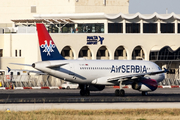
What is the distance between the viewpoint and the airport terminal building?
3113 inches

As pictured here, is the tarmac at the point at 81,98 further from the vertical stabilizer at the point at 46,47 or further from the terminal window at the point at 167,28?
the terminal window at the point at 167,28

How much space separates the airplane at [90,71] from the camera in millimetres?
42000

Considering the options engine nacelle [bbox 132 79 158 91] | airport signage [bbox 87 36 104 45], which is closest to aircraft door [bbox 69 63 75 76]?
engine nacelle [bbox 132 79 158 91]

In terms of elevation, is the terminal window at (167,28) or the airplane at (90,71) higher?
the terminal window at (167,28)

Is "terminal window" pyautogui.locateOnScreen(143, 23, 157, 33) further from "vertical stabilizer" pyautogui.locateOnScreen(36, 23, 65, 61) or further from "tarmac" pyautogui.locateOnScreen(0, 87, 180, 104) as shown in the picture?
"vertical stabilizer" pyautogui.locateOnScreen(36, 23, 65, 61)

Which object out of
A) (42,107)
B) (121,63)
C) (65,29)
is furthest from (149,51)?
(42,107)

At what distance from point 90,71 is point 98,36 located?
37651 mm

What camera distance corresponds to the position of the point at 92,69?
1734 inches

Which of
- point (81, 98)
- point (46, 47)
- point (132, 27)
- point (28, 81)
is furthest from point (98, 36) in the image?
point (81, 98)

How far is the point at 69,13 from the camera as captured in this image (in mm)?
87812

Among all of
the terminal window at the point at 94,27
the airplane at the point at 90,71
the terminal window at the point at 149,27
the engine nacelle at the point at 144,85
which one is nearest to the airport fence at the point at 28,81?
the terminal window at the point at 94,27

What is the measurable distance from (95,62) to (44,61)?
6.18 meters

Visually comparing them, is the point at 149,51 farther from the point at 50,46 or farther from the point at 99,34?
the point at 50,46

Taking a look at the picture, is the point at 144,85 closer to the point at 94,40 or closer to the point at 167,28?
the point at 94,40
